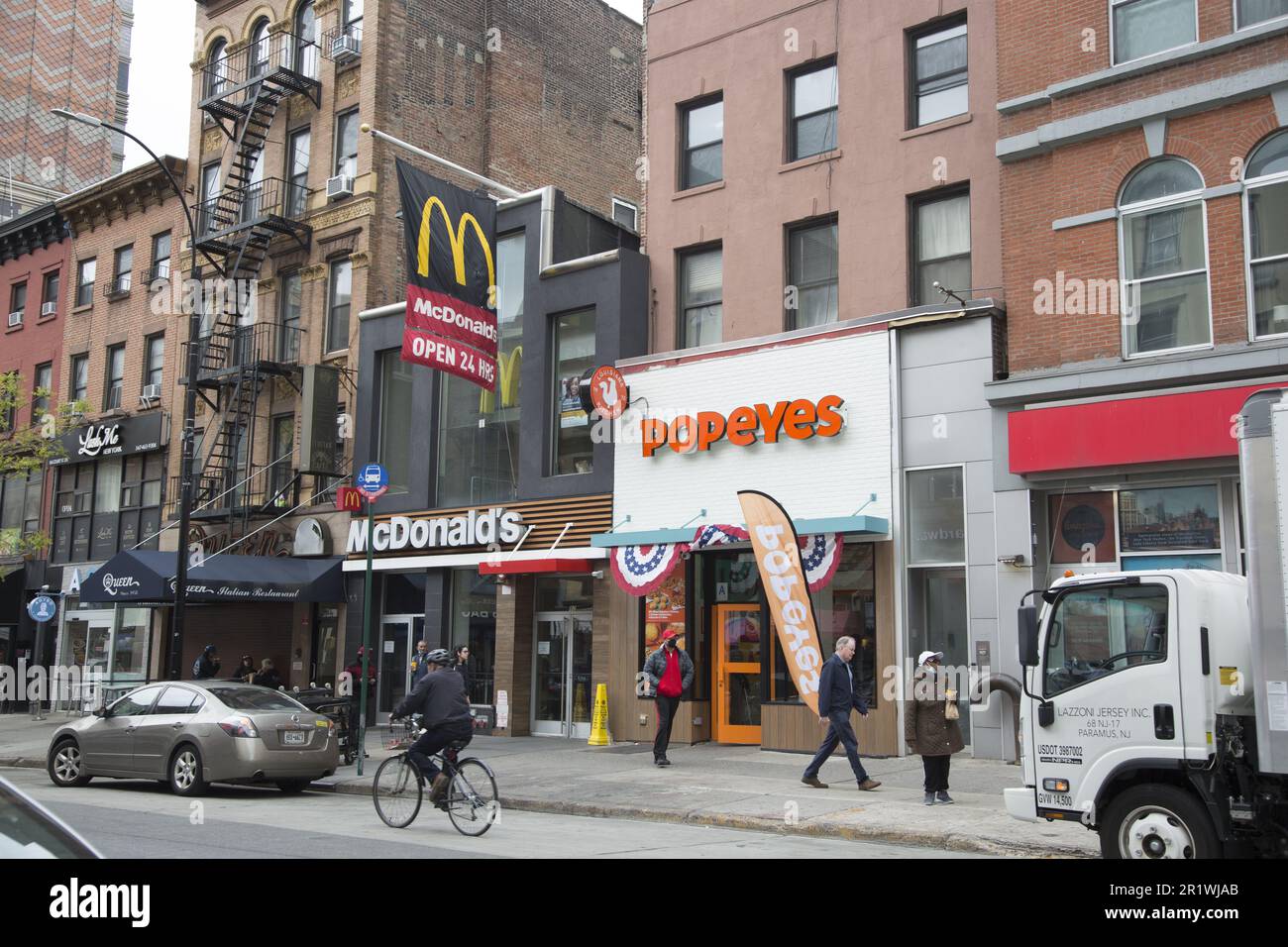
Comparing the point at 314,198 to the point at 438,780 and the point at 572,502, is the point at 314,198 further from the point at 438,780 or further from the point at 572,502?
the point at 438,780

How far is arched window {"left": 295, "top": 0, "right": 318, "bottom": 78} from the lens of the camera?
3034 centimetres

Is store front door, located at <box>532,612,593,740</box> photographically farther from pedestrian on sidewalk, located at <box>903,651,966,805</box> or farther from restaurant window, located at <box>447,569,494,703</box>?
pedestrian on sidewalk, located at <box>903,651,966,805</box>

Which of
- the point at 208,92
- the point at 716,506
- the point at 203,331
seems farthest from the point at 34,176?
the point at 716,506

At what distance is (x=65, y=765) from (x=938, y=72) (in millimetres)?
16988

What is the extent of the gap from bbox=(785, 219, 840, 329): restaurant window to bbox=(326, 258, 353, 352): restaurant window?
1197 centimetres

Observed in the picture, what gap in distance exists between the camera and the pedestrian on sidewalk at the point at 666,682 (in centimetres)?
1764

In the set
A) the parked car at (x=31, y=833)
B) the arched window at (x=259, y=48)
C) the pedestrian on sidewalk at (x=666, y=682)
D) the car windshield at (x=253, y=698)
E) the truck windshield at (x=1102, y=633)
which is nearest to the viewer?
the parked car at (x=31, y=833)

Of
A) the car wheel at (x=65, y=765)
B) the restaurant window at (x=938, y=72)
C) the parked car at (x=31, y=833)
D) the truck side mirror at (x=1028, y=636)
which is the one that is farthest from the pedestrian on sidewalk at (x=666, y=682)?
the parked car at (x=31, y=833)

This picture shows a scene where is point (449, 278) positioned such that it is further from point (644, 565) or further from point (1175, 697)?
point (1175, 697)

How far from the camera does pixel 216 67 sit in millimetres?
32562

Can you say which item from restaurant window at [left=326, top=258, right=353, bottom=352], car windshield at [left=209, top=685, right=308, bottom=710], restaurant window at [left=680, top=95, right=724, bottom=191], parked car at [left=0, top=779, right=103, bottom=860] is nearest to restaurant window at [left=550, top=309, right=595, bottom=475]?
restaurant window at [left=680, top=95, right=724, bottom=191]

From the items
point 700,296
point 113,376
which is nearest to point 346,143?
point 113,376

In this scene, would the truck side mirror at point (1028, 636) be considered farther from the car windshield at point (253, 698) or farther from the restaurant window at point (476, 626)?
the restaurant window at point (476, 626)

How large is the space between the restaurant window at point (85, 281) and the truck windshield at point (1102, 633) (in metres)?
33.2
